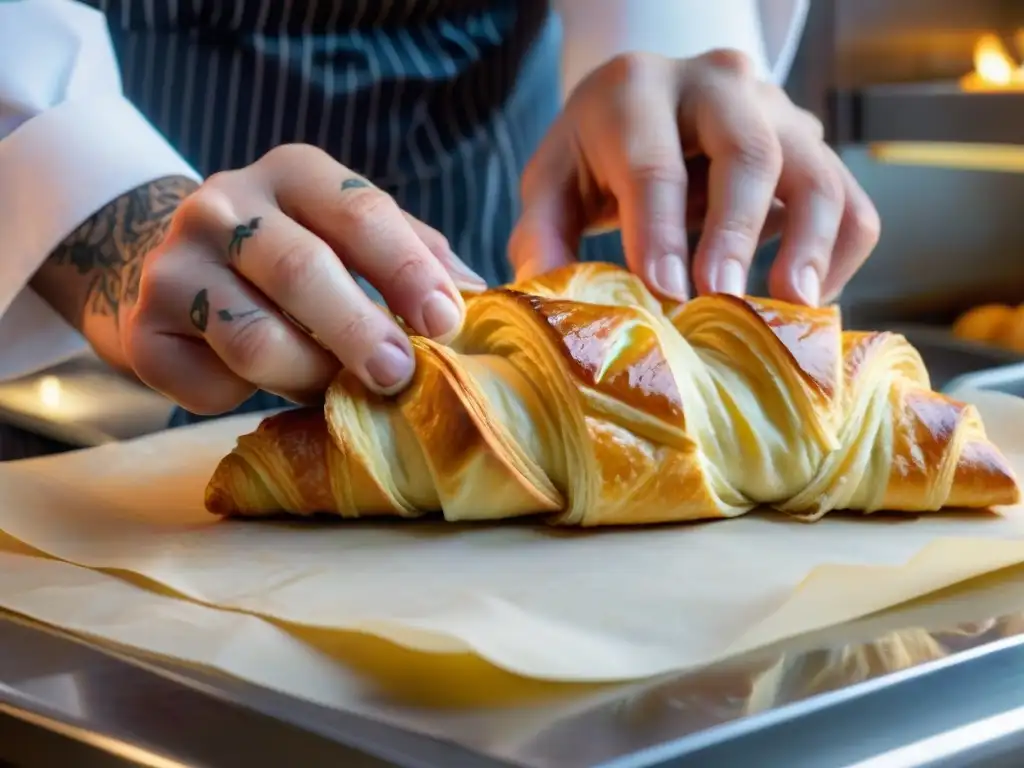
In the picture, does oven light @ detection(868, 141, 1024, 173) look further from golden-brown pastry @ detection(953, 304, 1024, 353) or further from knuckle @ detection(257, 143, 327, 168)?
knuckle @ detection(257, 143, 327, 168)

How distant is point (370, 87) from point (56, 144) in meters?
0.37

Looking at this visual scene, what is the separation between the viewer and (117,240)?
1.00m

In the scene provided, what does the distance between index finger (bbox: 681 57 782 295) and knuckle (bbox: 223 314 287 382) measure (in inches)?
12.6

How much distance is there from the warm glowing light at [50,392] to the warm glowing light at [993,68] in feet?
4.24

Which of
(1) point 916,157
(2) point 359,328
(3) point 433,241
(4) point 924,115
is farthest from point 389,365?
(1) point 916,157

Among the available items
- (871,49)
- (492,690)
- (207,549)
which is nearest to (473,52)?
(207,549)

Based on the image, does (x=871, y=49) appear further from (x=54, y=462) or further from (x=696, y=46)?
(x=54, y=462)

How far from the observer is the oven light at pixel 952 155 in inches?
72.6

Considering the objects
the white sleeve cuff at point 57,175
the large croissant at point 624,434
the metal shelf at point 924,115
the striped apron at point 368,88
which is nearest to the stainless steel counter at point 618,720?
the large croissant at point 624,434

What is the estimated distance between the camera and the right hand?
71 centimetres

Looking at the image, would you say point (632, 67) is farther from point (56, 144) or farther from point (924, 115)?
point (924, 115)

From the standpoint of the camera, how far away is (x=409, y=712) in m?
0.49

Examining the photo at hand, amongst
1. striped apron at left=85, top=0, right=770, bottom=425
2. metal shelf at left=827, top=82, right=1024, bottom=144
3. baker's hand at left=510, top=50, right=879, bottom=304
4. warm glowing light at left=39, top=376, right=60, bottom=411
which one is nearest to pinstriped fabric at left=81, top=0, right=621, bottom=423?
striped apron at left=85, top=0, right=770, bottom=425

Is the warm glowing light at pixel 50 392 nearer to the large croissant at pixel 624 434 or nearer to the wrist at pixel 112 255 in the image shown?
the wrist at pixel 112 255
